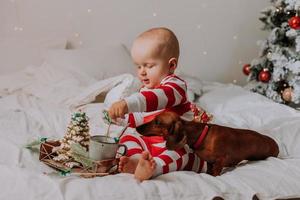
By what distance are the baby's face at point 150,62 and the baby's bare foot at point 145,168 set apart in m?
0.33

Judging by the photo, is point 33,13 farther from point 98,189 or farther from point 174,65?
point 98,189

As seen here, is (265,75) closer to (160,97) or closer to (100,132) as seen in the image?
(100,132)

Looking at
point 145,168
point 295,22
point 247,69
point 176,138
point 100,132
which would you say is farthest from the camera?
point 247,69

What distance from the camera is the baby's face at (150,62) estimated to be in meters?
1.48

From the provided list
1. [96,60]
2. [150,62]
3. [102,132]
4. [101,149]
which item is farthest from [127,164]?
[96,60]

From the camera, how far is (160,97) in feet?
4.59

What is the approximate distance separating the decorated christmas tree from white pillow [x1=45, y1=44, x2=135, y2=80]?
0.86 m

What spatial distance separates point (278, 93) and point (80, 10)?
140 cm

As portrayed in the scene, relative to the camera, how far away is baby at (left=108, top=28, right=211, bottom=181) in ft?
4.49

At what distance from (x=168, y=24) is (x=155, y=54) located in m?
1.75

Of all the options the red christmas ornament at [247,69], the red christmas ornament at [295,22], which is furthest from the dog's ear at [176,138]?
the red christmas ornament at [247,69]

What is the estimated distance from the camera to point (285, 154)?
1729mm

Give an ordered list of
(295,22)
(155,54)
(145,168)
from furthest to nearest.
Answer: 1. (295,22)
2. (155,54)
3. (145,168)

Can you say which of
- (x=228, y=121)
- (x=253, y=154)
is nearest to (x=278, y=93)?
(x=228, y=121)
